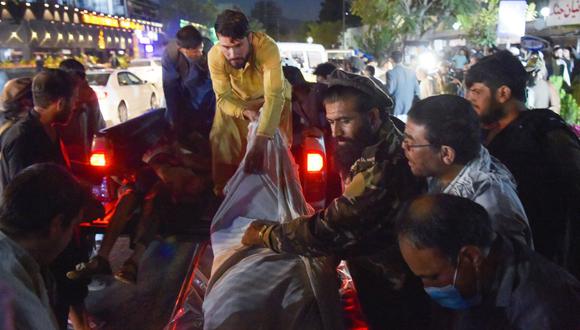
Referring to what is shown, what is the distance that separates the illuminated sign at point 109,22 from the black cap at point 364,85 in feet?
145

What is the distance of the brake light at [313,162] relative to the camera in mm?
4137

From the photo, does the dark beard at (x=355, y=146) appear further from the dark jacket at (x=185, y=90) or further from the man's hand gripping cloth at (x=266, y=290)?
the dark jacket at (x=185, y=90)

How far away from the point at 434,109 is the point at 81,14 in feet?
148

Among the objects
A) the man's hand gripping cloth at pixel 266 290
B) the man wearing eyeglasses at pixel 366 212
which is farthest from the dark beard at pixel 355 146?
the man's hand gripping cloth at pixel 266 290

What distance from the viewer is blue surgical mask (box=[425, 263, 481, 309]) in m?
1.54

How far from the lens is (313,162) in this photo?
4.14 m

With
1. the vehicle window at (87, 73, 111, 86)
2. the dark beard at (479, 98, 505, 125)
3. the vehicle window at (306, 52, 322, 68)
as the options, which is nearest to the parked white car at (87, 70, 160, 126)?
the vehicle window at (87, 73, 111, 86)

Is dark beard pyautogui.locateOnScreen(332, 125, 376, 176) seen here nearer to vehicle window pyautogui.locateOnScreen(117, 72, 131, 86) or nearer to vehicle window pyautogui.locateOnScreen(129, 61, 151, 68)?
vehicle window pyautogui.locateOnScreen(117, 72, 131, 86)

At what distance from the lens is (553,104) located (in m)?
6.84

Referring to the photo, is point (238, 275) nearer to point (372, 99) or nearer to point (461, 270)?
point (372, 99)

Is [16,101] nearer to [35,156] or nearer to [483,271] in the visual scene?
[35,156]

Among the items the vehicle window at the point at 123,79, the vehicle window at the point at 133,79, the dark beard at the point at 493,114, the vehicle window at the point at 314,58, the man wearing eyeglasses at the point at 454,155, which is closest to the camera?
the man wearing eyeglasses at the point at 454,155

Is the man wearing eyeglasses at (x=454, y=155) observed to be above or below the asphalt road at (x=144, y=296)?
above

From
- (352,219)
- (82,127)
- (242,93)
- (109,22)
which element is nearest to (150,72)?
(82,127)
